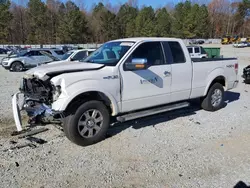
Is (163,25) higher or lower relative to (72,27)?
higher

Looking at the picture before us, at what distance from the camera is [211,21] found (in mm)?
101750

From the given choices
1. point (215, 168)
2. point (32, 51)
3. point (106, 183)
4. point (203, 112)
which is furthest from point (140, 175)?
point (32, 51)

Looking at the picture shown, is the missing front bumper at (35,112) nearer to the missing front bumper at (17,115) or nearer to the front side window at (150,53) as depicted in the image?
the missing front bumper at (17,115)

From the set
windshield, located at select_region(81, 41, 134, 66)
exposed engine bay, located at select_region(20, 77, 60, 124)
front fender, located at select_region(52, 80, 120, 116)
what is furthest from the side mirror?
exposed engine bay, located at select_region(20, 77, 60, 124)

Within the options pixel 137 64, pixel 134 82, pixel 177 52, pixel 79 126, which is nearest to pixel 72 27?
pixel 177 52

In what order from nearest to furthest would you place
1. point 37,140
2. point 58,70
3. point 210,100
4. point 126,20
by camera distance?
point 58,70
point 37,140
point 210,100
point 126,20

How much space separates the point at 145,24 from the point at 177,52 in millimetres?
76782

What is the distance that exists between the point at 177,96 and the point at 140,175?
2583mm

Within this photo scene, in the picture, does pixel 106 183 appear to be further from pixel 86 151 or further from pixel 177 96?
pixel 177 96

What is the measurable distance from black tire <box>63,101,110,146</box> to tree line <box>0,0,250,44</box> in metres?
66.5

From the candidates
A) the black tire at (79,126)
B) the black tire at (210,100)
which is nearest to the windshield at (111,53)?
the black tire at (79,126)

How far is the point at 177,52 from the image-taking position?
5.82m

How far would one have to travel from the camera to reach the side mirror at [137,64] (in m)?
4.64

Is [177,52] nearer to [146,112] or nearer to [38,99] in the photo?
[146,112]
